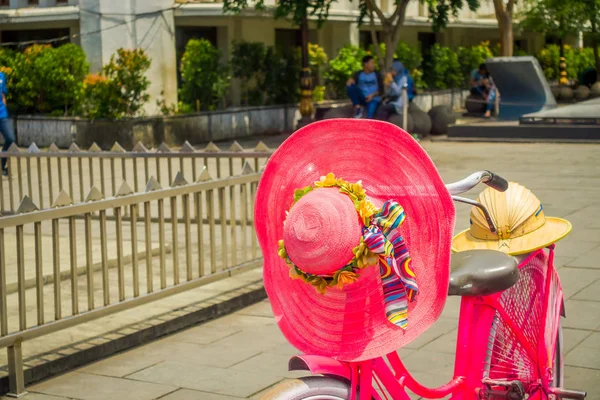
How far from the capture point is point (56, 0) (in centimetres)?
2602

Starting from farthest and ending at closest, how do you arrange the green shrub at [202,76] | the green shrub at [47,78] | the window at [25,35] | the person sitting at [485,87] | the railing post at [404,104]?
the person sitting at [485,87] < the window at [25,35] < the green shrub at [202,76] < the green shrub at [47,78] < the railing post at [404,104]

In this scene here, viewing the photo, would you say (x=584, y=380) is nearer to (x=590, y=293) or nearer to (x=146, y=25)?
(x=590, y=293)

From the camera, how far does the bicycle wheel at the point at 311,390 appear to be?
3.20 m

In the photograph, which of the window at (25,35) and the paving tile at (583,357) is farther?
the window at (25,35)

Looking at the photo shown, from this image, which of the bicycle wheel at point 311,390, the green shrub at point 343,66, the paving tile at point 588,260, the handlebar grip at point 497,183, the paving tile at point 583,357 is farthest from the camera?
the green shrub at point 343,66

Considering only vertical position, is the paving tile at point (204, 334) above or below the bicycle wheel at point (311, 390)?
below

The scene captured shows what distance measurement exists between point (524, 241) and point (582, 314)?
3055 millimetres

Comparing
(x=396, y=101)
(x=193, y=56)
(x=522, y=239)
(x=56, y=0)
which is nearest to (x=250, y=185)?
(x=522, y=239)

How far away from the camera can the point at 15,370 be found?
222 inches

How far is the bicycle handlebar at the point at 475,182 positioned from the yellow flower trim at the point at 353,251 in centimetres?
41

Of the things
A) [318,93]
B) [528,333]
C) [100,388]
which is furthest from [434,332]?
[318,93]

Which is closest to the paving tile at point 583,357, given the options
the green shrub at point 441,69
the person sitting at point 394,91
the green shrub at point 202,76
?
the person sitting at point 394,91

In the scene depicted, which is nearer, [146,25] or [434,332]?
[434,332]

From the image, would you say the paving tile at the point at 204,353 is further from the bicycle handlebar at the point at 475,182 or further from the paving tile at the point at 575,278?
the bicycle handlebar at the point at 475,182
